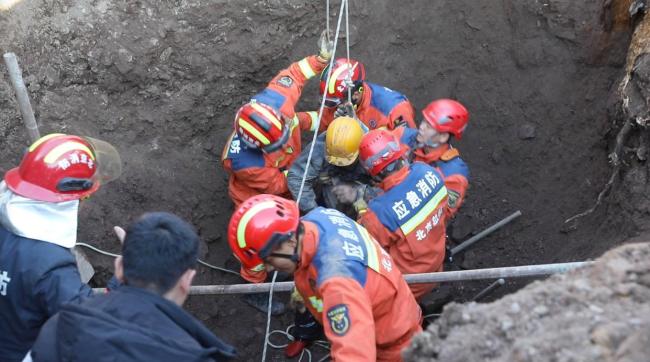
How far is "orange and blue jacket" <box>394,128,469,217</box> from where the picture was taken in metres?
5.81

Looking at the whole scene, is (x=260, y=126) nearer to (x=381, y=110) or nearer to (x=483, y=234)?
(x=381, y=110)

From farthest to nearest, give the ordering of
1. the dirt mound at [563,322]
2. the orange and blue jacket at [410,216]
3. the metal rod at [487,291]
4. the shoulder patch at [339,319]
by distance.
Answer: the metal rod at [487,291] → the orange and blue jacket at [410,216] → the shoulder patch at [339,319] → the dirt mound at [563,322]

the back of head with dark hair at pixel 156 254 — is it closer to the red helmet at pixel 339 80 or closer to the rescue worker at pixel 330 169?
the rescue worker at pixel 330 169

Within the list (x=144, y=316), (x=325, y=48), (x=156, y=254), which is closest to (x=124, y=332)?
(x=144, y=316)

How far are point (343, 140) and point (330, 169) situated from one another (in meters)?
0.57

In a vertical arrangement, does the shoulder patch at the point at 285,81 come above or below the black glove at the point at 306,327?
above

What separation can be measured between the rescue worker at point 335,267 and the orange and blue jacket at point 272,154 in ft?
6.50

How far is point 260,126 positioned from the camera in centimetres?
557

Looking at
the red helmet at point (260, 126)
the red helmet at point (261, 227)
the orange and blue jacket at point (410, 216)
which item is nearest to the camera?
the red helmet at point (261, 227)

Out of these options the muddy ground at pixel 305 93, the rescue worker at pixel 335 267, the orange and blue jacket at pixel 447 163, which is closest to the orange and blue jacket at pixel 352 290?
the rescue worker at pixel 335 267

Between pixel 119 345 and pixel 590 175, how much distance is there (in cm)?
561

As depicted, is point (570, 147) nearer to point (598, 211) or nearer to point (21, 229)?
point (598, 211)

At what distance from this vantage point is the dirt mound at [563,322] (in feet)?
7.72

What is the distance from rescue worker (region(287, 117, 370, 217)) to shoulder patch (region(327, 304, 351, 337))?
254cm
